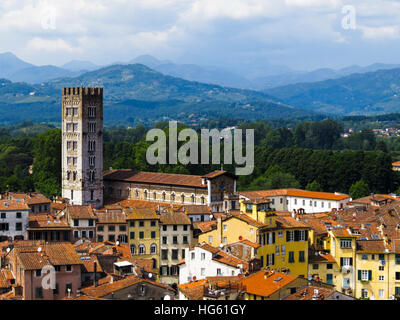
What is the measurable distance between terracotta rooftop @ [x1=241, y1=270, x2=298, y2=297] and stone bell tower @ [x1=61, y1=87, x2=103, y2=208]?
40497mm

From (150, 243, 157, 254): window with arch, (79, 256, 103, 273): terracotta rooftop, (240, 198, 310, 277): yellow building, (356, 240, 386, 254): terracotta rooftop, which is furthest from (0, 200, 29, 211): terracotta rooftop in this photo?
(356, 240, 386, 254): terracotta rooftop

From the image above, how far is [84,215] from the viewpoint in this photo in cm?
4988

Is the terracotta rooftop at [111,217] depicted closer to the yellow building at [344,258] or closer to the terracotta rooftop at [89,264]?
the terracotta rooftop at [89,264]

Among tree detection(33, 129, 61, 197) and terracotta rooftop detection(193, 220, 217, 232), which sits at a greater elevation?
tree detection(33, 129, 61, 197)

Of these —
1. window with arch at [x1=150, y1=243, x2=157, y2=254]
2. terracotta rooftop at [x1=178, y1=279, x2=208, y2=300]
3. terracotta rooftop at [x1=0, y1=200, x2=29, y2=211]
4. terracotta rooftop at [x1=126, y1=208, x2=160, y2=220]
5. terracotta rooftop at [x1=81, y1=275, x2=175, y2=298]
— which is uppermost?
terracotta rooftop at [x1=0, y1=200, x2=29, y2=211]

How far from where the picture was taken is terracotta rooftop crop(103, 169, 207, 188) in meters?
66.9

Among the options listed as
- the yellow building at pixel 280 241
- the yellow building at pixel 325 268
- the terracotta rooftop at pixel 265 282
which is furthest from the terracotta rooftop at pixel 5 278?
the yellow building at pixel 325 268

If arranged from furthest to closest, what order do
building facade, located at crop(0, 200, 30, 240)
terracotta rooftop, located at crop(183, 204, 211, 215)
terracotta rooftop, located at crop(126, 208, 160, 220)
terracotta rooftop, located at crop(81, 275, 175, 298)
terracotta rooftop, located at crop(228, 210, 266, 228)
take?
terracotta rooftop, located at crop(183, 204, 211, 215), terracotta rooftop, located at crop(126, 208, 160, 220), building facade, located at crop(0, 200, 30, 240), terracotta rooftop, located at crop(228, 210, 266, 228), terracotta rooftop, located at crop(81, 275, 175, 298)

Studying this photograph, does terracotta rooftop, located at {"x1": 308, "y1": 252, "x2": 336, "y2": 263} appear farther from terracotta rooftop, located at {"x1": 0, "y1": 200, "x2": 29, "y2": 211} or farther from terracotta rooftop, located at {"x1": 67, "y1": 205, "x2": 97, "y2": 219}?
terracotta rooftop, located at {"x1": 0, "y1": 200, "x2": 29, "y2": 211}

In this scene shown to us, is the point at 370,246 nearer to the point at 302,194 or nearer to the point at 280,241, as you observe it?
the point at 280,241

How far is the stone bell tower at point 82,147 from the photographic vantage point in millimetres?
72375

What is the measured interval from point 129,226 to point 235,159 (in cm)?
6037
